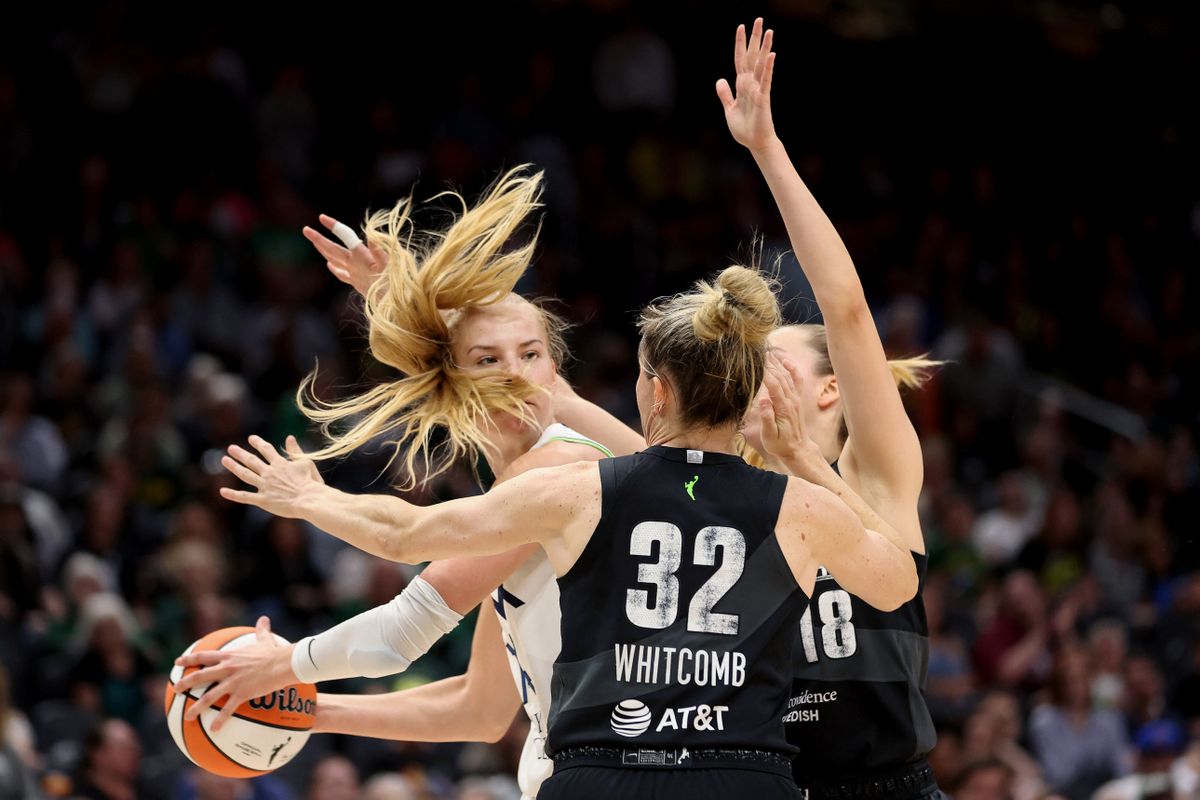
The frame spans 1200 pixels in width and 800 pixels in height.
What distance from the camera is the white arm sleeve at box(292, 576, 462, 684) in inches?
153

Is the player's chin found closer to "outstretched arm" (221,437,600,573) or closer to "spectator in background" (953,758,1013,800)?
"outstretched arm" (221,437,600,573)

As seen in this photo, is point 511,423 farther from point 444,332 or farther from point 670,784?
point 670,784

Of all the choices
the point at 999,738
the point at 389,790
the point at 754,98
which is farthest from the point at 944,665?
the point at 754,98

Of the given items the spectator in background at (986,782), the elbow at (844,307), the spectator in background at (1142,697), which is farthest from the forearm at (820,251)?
the spectator in background at (1142,697)

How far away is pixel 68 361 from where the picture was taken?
404 inches

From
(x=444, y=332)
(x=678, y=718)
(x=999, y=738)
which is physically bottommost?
(x=678, y=718)

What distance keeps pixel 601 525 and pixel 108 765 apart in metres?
5.25

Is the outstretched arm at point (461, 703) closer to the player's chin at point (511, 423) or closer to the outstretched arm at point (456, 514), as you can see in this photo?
the player's chin at point (511, 423)

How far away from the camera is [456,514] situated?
10.8 feet

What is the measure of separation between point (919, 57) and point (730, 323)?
12.8 metres

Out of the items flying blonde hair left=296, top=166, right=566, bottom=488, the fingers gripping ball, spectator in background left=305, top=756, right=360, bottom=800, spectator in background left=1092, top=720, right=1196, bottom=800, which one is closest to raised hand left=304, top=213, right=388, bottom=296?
flying blonde hair left=296, top=166, right=566, bottom=488

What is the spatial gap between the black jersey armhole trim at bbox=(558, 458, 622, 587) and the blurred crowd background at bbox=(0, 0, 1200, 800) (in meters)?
4.09

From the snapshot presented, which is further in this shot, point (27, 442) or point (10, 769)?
point (27, 442)

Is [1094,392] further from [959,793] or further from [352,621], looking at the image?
[352,621]
